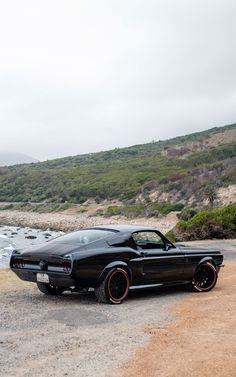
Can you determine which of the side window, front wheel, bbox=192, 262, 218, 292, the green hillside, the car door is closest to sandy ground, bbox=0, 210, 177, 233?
the green hillside

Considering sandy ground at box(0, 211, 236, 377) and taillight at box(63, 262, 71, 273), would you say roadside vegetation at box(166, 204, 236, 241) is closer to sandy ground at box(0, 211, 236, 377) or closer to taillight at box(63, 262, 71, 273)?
sandy ground at box(0, 211, 236, 377)

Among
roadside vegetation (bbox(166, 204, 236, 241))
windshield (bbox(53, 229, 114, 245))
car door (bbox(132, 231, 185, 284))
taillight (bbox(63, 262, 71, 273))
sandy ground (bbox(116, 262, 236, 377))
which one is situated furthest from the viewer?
roadside vegetation (bbox(166, 204, 236, 241))

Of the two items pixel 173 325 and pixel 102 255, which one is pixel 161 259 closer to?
pixel 102 255

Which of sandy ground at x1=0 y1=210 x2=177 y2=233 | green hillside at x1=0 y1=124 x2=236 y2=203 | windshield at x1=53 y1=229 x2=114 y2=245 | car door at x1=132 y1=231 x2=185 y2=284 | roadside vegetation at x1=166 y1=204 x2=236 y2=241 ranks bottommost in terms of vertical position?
sandy ground at x1=0 y1=210 x2=177 y2=233

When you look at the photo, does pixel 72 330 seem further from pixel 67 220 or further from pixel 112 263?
pixel 67 220

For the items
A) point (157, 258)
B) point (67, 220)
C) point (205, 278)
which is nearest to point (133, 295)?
point (157, 258)

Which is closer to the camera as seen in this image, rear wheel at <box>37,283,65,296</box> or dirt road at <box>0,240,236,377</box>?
dirt road at <box>0,240,236,377</box>

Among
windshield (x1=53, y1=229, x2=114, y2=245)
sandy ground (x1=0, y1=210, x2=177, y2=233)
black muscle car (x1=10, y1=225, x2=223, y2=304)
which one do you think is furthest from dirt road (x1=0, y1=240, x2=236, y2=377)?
sandy ground (x1=0, y1=210, x2=177, y2=233)

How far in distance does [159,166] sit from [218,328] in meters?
83.1

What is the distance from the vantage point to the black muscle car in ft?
29.7

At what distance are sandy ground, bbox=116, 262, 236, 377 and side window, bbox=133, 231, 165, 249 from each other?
123 cm

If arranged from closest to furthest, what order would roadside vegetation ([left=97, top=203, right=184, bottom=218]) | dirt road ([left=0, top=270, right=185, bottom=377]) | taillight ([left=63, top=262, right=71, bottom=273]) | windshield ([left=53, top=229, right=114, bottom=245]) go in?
dirt road ([left=0, top=270, right=185, bottom=377])
taillight ([left=63, top=262, right=71, bottom=273])
windshield ([left=53, top=229, right=114, bottom=245])
roadside vegetation ([left=97, top=203, right=184, bottom=218])

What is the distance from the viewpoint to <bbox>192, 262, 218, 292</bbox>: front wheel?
35.6 ft

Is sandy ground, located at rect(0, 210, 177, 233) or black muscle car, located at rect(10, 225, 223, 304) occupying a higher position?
black muscle car, located at rect(10, 225, 223, 304)
